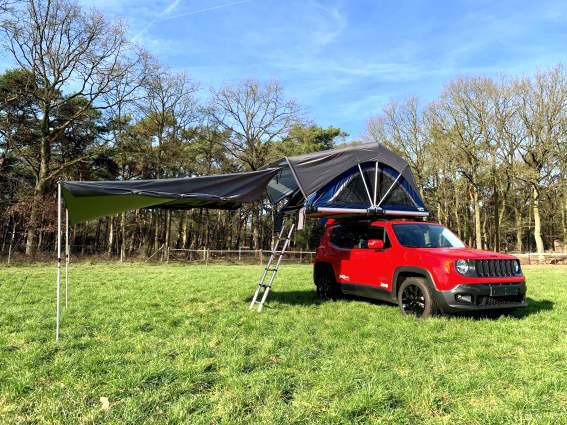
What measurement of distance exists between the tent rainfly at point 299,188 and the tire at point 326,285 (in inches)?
63.4

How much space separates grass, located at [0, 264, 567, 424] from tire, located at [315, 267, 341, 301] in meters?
1.50

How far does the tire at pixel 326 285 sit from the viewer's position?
9016 mm

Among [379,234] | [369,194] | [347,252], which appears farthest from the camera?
[347,252]

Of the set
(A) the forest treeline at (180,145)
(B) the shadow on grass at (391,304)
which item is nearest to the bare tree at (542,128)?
(A) the forest treeline at (180,145)

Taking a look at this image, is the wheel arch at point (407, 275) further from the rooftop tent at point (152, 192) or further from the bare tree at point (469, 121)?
the bare tree at point (469, 121)

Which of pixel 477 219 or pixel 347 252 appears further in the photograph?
pixel 477 219

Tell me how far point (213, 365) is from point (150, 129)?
31.3 meters

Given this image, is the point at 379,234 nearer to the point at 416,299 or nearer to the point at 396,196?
the point at 396,196

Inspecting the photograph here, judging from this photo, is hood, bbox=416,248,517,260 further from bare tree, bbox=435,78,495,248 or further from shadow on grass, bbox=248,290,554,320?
bare tree, bbox=435,78,495,248

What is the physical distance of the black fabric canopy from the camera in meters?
6.01

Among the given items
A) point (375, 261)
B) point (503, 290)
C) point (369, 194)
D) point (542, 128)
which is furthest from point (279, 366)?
point (542, 128)

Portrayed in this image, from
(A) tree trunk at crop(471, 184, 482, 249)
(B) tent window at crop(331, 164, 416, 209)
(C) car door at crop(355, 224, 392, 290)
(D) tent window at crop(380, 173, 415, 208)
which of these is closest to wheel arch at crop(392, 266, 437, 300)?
(C) car door at crop(355, 224, 392, 290)

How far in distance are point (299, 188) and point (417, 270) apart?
9.46 feet

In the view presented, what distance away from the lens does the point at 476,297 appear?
628 centimetres
